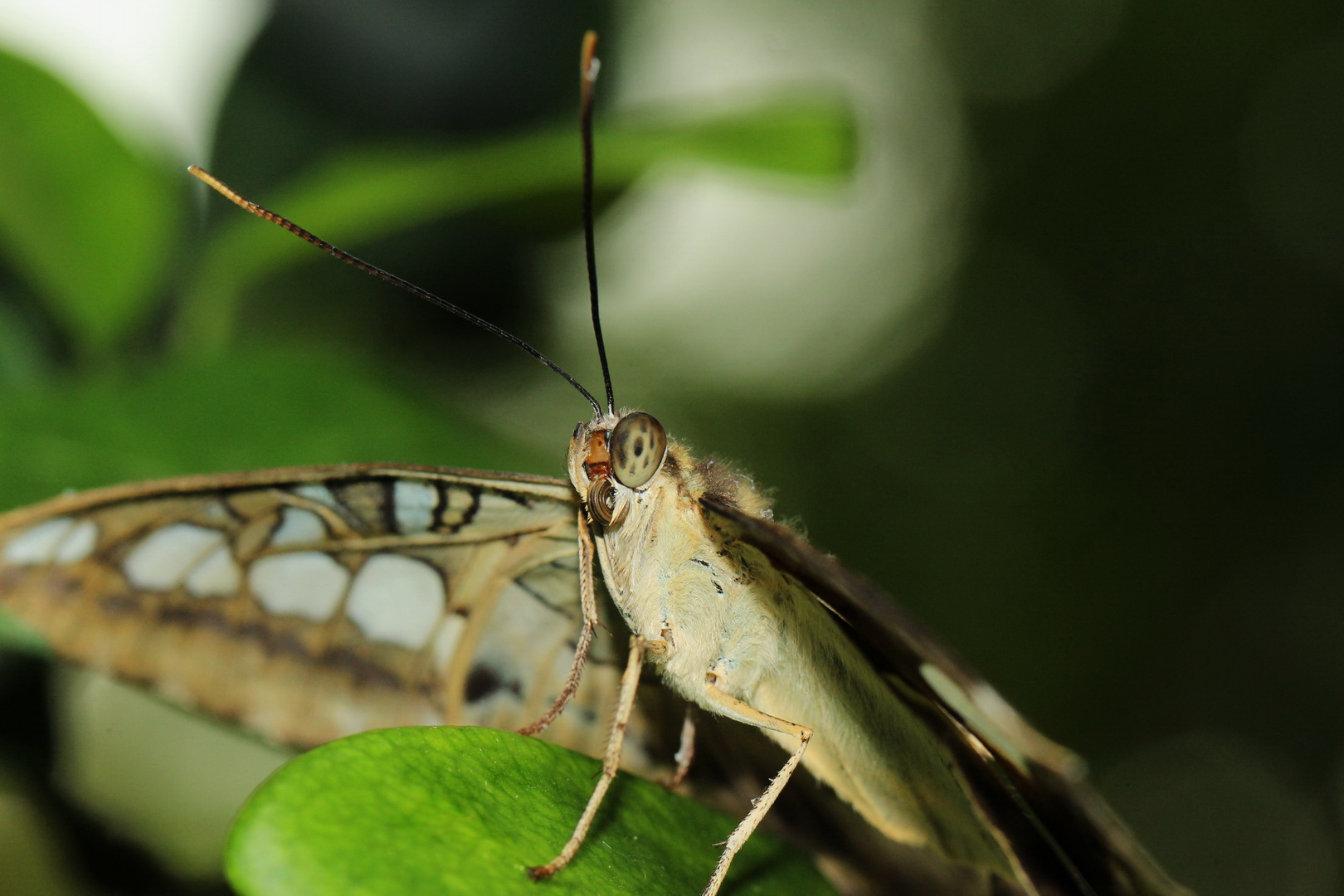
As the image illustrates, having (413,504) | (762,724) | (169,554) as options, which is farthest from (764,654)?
(169,554)

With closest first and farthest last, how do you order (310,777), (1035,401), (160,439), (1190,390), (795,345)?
(310,777)
(160,439)
(1190,390)
(1035,401)
(795,345)

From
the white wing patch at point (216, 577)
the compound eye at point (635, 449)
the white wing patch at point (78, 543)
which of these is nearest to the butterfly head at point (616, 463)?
the compound eye at point (635, 449)

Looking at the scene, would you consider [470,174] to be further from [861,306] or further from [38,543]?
[861,306]

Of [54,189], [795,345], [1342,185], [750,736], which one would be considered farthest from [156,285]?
[1342,185]

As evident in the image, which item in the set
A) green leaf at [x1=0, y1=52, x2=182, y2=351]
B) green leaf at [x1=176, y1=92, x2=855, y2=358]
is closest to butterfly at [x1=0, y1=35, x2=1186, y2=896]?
green leaf at [x1=176, y1=92, x2=855, y2=358]

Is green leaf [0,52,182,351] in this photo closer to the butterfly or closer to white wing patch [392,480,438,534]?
the butterfly

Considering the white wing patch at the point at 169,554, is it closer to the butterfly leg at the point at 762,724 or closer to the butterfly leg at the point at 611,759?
the butterfly leg at the point at 611,759

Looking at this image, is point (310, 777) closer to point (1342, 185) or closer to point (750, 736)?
point (750, 736)
